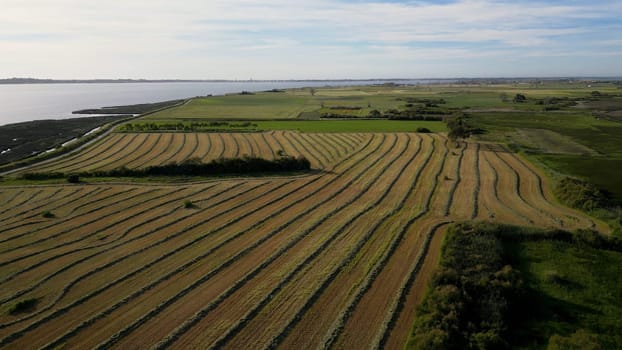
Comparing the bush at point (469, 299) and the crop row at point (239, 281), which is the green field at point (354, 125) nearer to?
the crop row at point (239, 281)

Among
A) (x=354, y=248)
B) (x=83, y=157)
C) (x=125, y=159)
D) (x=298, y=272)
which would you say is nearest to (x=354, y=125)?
(x=125, y=159)

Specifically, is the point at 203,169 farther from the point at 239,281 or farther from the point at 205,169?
the point at 239,281

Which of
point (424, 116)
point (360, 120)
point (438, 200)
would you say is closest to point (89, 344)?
point (438, 200)

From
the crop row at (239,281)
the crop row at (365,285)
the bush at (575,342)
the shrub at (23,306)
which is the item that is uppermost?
the shrub at (23,306)

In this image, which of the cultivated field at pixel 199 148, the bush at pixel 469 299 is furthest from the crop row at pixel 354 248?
the cultivated field at pixel 199 148

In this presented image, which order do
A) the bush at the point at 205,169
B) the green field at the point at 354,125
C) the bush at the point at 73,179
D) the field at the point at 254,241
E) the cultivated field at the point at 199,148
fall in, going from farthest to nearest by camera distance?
1. the green field at the point at 354,125
2. the cultivated field at the point at 199,148
3. the bush at the point at 205,169
4. the bush at the point at 73,179
5. the field at the point at 254,241

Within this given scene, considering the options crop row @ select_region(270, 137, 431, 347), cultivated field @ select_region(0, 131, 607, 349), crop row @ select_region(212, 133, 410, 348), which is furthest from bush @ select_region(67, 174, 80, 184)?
crop row @ select_region(270, 137, 431, 347)

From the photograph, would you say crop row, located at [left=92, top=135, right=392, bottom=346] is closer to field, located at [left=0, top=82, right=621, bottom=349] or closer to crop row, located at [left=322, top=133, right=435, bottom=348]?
field, located at [left=0, top=82, right=621, bottom=349]

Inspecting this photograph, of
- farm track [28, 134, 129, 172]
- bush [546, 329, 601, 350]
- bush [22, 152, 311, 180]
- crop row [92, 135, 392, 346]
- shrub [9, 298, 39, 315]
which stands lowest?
bush [546, 329, 601, 350]

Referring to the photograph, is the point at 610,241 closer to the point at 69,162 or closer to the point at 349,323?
the point at 349,323
